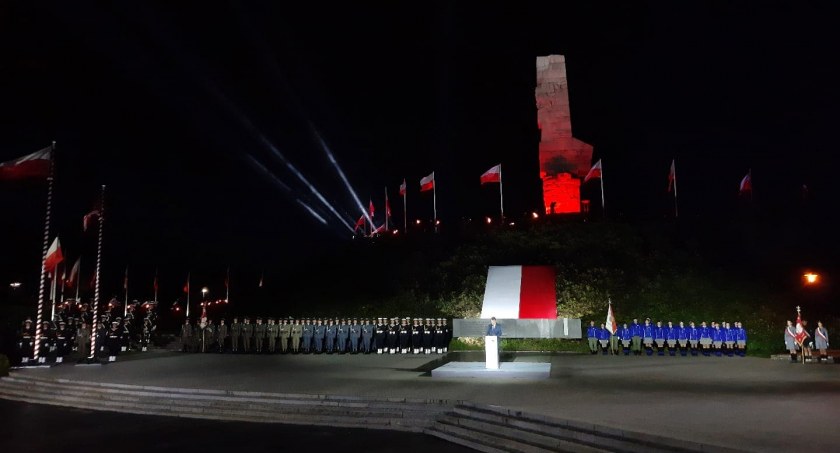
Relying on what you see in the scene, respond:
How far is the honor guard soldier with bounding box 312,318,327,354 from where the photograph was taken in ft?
76.5

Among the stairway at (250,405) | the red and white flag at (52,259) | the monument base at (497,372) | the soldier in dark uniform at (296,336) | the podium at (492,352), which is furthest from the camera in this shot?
the soldier in dark uniform at (296,336)

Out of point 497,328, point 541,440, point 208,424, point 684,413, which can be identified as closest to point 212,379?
point 208,424

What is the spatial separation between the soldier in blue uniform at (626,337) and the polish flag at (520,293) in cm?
273

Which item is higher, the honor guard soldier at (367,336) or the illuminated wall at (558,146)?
the illuminated wall at (558,146)

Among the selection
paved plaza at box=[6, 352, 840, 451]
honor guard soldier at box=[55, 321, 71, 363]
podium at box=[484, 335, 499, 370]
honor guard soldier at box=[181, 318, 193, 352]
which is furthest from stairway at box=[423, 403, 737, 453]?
honor guard soldier at box=[181, 318, 193, 352]

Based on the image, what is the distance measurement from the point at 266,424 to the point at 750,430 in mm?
8021

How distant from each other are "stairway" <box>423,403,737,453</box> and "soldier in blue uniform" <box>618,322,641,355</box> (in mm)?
12442

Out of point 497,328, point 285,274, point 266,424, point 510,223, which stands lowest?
point 266,424

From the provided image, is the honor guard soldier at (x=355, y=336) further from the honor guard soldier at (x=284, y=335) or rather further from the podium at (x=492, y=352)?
the podium at (x=492, y=352)

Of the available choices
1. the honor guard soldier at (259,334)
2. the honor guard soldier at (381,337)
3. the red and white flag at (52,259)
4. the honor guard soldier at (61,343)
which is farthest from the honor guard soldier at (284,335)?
the red and white flag at (52,259)

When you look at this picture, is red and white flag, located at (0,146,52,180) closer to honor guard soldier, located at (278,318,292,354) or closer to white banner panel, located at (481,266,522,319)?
honor guard soldier, located at (278,318,292,354)

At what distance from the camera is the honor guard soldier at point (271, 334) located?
23.8 m

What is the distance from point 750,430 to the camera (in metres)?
8.49

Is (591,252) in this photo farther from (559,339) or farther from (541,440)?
(541,440)
